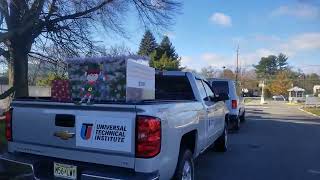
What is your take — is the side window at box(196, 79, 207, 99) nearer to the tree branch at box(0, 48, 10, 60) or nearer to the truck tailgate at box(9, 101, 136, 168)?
the truck tailgate at box(9, 101, 136, 168)

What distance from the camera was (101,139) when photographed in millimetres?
5129

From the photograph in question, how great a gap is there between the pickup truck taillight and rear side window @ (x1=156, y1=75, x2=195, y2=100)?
9.71 ft

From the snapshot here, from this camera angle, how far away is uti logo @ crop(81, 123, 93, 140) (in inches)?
205

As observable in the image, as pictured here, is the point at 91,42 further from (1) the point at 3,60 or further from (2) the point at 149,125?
(2) the point at 149,125

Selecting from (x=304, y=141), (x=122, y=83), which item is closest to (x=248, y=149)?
(x=304, y=141)

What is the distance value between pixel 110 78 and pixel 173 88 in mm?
2912

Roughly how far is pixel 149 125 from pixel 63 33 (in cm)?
1225

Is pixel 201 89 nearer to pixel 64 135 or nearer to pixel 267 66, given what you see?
pixel 64 135

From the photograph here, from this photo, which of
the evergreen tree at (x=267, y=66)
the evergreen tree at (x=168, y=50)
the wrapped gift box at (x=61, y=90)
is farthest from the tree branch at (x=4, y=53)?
the evergreen tree at (x=267, y=66)

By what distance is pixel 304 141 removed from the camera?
14.3 metres

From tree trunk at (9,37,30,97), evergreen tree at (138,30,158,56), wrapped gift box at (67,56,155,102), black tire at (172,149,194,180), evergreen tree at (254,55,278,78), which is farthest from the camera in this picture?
evergreen tree at (254,55,278,78)

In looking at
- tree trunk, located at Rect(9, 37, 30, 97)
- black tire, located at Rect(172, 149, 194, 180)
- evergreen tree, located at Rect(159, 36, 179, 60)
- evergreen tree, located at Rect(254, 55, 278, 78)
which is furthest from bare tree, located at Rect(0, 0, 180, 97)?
evergreen tree, located at Rect(254, 55, 278, 78)

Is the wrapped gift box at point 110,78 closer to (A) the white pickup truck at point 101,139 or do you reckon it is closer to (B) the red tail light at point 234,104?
(A) the white pickup truck at point 101,139

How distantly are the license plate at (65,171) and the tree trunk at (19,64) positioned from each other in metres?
10.8
